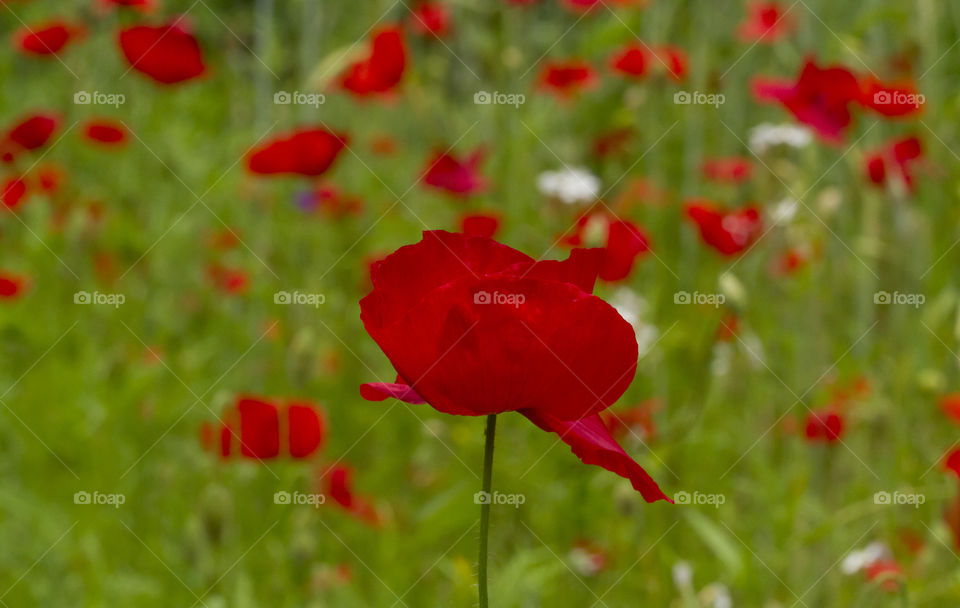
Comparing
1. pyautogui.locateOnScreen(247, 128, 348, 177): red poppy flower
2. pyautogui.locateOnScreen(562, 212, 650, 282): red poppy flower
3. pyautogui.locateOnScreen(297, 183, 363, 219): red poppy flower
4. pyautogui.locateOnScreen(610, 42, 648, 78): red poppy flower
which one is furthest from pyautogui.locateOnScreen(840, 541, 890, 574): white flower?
pyautogui.locateOnScreen(297, 183, 363, 219): red poppy flower

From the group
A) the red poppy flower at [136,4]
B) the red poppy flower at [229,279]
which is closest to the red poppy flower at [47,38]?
the red poppy flower at [136,4]

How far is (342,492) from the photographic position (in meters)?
1.75

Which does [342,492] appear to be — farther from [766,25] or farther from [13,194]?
[766,25]

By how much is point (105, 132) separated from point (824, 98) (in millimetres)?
1602

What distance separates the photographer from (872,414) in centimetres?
195

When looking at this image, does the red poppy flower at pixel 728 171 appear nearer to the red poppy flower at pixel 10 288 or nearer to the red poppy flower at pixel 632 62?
the red poppy flower at pixel 632 62

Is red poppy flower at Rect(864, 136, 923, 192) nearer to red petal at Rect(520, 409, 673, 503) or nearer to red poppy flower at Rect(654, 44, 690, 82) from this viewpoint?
red poppy flower at Rect(654, 44, 690, 82)

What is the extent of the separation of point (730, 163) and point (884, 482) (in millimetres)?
781

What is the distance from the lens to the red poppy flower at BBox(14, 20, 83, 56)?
2.44 metres

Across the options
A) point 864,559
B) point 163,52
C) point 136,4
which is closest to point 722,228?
point 864,559

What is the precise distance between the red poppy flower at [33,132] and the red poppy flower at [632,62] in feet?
4.09

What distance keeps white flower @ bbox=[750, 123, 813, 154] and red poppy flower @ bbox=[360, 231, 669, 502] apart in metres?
1.72

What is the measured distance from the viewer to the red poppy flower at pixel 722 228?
73.9 inches

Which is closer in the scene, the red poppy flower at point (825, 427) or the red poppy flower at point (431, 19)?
the red poppy flower at point (825, 427)
